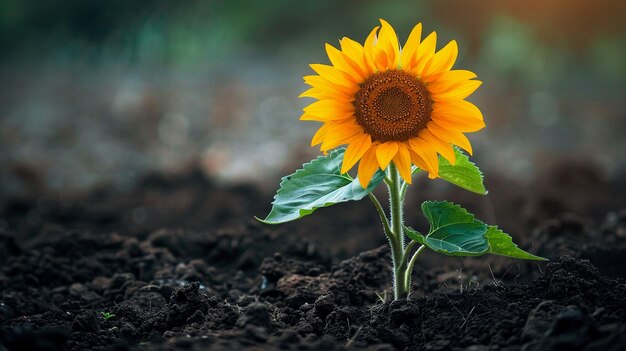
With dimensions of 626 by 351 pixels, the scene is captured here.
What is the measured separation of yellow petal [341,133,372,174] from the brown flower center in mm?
34

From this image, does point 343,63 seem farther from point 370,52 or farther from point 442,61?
point 442,61

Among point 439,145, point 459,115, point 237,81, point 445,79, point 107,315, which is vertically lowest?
point 107,315

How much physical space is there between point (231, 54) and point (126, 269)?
4.49 meters

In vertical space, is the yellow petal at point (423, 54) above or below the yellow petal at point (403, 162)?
above

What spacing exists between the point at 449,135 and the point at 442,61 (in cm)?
26

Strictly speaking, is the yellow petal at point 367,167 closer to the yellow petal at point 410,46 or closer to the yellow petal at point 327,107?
the yellow petal at point 327,107

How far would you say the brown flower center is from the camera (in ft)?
9.47

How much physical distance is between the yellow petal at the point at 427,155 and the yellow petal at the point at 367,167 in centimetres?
14

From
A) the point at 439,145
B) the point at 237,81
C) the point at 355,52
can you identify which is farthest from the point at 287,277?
the point at 237,81

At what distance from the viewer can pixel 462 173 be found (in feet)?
9.89

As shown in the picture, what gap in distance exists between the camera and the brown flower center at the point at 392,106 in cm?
289

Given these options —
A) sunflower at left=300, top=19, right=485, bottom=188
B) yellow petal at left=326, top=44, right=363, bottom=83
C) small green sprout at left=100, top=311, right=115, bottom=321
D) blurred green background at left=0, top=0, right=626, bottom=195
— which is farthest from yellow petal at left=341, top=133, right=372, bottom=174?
blurred green background at left=0, top=0, right=626, bottom=195

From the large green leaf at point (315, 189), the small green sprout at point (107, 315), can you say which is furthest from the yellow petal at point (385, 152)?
the small green sprout at point (107, 315)

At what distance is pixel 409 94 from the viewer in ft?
9.50
